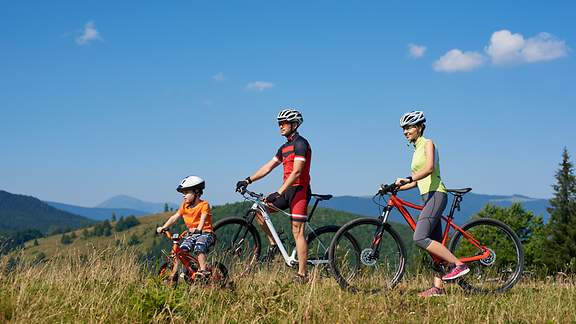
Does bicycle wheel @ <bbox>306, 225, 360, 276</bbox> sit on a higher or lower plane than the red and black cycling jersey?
lower

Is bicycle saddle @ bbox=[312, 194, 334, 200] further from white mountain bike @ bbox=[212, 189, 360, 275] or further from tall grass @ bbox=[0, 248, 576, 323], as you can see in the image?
tall grass @ bbox=[0, 248, 576, 323]

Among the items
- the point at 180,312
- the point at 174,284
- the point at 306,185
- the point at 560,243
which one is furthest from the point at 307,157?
the point at 560,243

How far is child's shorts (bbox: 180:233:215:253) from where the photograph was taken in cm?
721

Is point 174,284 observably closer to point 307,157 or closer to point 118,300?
point 118,300

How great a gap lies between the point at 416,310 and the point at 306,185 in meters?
2.38

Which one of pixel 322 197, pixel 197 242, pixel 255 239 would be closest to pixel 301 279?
pixel 255 239

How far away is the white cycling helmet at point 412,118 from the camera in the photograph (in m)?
7.91

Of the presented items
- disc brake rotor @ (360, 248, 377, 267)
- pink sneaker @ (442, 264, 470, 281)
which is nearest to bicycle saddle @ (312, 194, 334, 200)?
disc brake rotor @ (360, 248, 377, 267)

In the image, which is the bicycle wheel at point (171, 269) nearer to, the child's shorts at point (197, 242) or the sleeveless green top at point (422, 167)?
the child's shorts at point (197, 242)

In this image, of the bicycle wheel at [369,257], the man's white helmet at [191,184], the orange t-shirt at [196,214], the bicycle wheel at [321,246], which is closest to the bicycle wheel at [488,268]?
the bicycle wheel at [369,257]

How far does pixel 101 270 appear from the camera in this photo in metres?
7.93

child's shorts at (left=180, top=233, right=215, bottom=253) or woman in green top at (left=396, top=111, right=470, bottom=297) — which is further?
woman in green top at (left=396, top=111, right=470, bottom=297)

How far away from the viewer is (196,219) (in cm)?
747

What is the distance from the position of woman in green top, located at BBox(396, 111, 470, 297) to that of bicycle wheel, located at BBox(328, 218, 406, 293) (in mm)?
467
